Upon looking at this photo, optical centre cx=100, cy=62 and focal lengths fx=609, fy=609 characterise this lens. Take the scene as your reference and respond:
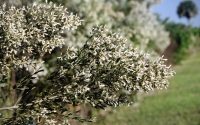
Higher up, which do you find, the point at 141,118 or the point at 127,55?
the point at 141,118

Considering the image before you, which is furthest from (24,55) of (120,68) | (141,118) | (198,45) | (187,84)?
(198,45)

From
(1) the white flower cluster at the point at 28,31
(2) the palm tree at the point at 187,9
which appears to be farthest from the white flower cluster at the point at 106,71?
(2) the palm tree at the point at 187,9

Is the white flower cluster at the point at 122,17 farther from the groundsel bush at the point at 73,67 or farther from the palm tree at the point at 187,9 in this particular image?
the palm tree at the point at 187,9

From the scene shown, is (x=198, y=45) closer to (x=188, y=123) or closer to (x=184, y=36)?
(x=184, y=36)

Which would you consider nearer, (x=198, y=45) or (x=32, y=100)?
(x=32, y=100)

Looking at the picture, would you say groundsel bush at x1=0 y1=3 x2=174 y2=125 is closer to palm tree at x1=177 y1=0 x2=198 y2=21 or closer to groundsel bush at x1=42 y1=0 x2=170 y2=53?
groundsel bush at x1=42 y1=0 x2=170 y2=53

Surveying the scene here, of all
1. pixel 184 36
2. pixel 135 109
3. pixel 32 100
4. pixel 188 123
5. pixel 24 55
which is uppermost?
pixel 184 36

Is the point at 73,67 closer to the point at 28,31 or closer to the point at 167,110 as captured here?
the point at 28,31
